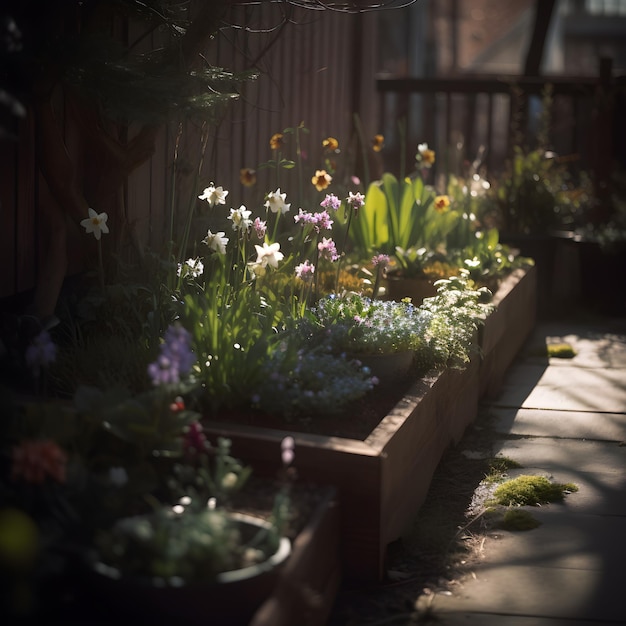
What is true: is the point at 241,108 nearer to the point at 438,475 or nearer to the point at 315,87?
the point at 315,87

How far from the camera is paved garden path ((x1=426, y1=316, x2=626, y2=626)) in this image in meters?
2.83

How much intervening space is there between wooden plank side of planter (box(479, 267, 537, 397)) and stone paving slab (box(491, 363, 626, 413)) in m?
0.08

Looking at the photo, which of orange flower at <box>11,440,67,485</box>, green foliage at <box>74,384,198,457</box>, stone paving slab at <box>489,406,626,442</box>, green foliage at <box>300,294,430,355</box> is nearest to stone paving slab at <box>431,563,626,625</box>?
green foliage at <box>74,384,198,457</box>

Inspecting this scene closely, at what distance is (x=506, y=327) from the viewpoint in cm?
555

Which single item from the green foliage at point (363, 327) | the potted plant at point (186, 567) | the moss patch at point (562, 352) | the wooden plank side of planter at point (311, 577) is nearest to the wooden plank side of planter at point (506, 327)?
the moss patch at point (562, 352)

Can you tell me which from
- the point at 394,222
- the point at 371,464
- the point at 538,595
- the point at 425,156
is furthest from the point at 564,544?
the point at 425,156

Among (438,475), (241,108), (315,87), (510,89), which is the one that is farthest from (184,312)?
(510,89)

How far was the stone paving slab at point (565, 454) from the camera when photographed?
405cm

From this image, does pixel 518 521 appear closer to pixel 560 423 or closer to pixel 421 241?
pixel 560 423

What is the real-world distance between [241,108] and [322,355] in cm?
255

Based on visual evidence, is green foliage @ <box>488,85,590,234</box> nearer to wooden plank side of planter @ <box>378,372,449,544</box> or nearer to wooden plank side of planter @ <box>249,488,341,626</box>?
wooden plank side of planter @ <box>378,372,449,544</box>

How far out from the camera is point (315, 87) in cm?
727

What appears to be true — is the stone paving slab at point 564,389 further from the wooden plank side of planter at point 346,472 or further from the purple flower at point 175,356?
the purple flower at point 175,356

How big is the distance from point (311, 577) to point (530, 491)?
1354 mm
